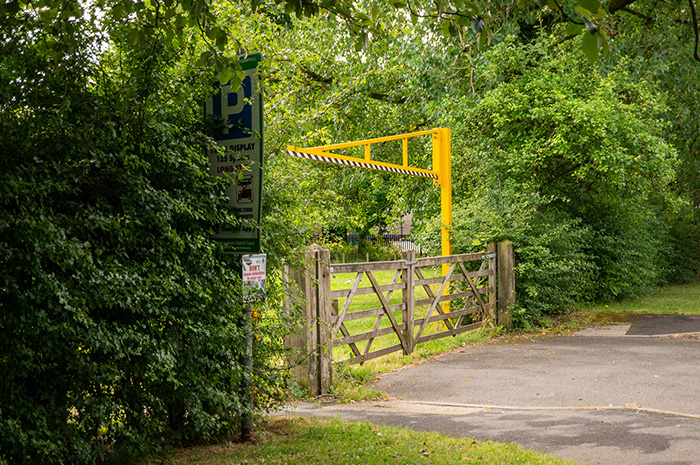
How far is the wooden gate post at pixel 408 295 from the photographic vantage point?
10133 mm

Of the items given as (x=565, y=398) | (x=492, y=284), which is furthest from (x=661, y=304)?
(x=565, y=398)

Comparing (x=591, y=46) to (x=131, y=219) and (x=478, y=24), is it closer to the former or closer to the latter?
(x=478, y=24)

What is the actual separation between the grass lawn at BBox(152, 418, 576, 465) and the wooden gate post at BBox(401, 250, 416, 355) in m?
4.44

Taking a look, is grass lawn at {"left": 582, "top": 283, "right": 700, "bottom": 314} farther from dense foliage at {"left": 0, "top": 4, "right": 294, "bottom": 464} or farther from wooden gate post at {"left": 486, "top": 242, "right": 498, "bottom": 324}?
dense foliage at {"left": 0, "top": 4, "right": 294, "bottom": 464}

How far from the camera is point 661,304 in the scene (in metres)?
17.0

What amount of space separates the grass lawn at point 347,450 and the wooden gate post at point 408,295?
14.6 feet

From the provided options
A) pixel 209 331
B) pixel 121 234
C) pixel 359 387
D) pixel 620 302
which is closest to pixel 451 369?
pixel 359 387

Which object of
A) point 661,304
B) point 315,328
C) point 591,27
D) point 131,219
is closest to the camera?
point 591,27

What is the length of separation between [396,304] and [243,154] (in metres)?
5.94

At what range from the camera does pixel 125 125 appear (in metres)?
4.26

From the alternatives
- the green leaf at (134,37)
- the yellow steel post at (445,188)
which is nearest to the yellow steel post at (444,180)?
the yellow steel post at (445,188)

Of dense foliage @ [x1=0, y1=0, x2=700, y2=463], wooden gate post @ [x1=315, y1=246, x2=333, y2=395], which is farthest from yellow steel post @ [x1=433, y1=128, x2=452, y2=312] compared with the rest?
dense foliage @ [x1=0, y1=0, x2=700, y2=463]

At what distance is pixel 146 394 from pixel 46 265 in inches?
44.7

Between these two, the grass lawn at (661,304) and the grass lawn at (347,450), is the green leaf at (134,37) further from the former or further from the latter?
the grass lawn at (661,304)
